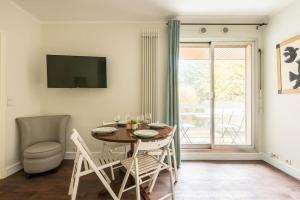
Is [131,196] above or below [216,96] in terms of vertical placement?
below

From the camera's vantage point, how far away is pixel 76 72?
3271mm

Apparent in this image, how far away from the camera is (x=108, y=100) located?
3510mm

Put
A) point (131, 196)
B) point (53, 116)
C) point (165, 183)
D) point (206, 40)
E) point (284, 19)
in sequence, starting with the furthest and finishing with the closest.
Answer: point (206, 40) < point (53, 116) < point (284, 19) < point (165, 183) < point (131, 196)

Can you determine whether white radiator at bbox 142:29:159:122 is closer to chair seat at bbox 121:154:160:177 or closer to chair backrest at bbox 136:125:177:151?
chair seat at bbox 121:154:160:177

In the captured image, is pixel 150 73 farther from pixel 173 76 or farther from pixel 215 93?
pixel 215 93

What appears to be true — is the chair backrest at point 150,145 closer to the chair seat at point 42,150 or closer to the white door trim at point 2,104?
the chair seat at point 42,150

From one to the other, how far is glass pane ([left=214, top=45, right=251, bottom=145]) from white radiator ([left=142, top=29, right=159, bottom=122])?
49.3 inches

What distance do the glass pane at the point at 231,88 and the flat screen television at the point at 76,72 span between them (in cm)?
228

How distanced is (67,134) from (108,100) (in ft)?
3.38

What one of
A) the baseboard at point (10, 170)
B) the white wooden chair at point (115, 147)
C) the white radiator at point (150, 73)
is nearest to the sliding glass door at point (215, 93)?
the white radiator at point (150, 73)

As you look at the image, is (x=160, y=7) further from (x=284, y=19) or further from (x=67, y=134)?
(x=67, y=134)

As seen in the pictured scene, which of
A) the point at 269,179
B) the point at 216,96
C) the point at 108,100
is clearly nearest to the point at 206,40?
the point at 216,96

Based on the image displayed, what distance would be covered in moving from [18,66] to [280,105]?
4385 mm

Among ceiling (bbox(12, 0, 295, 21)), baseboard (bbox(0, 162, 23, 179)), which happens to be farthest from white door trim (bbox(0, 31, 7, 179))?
ceiling (bbox(12, 0, 295, 21))
